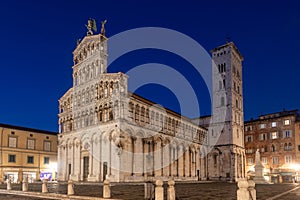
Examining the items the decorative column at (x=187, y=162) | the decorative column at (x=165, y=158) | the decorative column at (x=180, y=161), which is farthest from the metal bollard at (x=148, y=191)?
the decorative column at (x=187, y=162)

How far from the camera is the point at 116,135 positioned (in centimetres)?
3491

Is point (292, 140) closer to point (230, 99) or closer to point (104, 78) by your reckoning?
point (230, 99)

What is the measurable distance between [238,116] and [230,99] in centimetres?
A: 554

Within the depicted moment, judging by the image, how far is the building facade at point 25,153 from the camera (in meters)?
44.8

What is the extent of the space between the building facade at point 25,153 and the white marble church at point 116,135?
695cm

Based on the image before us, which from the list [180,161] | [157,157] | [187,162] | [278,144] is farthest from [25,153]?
[278,144]

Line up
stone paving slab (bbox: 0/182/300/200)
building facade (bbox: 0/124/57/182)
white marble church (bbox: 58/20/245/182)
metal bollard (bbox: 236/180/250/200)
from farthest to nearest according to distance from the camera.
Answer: building facade (bbox: 0/124/57/182)
white marble church (bbox: 58/20/245/182)
stone paving slab (bbox: 0/182/300/200)
metal bollard (bbox: 236/180/250/200)

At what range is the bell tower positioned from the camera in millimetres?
57531

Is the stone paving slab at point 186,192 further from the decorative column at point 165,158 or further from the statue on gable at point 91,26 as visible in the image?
the statue on gable at point 91,26

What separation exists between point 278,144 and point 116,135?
120ft

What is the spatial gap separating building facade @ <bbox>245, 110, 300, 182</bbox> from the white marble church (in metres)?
7.01

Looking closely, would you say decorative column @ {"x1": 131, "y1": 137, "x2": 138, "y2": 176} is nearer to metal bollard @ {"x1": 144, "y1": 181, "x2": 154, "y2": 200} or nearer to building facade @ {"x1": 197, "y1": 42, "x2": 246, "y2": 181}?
metal bollard @ {"x1": 144, "y1": 181, "x2": 154, "y2": 200}

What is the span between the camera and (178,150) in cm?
4869

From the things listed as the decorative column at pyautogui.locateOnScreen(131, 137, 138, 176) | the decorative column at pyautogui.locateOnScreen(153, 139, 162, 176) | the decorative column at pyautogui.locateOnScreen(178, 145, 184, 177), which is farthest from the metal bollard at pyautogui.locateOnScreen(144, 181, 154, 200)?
the decorative column at pyautogui.locateOnScreen(178, 145, 184, 177)
